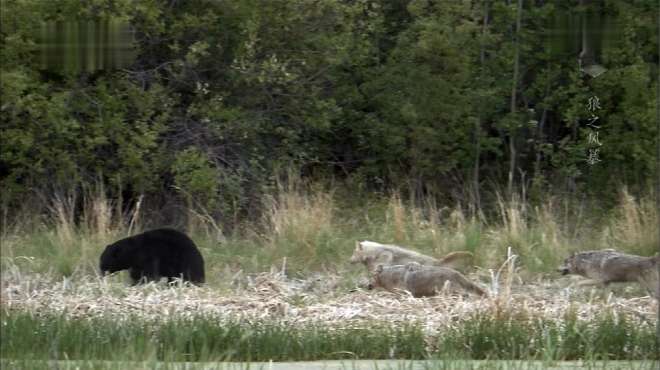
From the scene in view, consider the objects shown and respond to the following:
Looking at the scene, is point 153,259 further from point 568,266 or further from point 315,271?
point 568,266

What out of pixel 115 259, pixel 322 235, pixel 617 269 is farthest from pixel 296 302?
pixel 617 269

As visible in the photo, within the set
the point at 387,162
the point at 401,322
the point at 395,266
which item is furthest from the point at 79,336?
the point at 387,162

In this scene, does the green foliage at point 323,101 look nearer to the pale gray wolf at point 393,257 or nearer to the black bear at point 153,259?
the black bear at point 153,259

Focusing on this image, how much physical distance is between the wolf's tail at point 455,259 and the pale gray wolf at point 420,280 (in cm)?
73

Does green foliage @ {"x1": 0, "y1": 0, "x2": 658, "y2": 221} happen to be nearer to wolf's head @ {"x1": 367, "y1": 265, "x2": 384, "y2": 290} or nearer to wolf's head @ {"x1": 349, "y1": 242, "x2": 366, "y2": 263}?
wolf's head @ {"x1": 349, "y1": 242, "x2": 366, "y2": 263}

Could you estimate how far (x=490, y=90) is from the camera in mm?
15680

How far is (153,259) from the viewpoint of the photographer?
33.5 ft

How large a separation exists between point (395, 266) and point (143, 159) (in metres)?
5.24

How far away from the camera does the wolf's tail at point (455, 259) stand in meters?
10.8

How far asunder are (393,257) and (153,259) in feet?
7.86

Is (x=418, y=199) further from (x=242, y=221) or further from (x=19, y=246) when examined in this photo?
(x=19, y=246)

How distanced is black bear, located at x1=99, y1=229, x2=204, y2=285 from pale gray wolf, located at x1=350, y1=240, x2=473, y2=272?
1749 millimetres

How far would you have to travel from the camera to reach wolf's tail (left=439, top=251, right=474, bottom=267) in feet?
35.4

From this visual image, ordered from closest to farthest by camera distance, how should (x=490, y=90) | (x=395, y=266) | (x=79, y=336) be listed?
(x=79, y=336), (x=395, y=266), (x=490, y=90)
